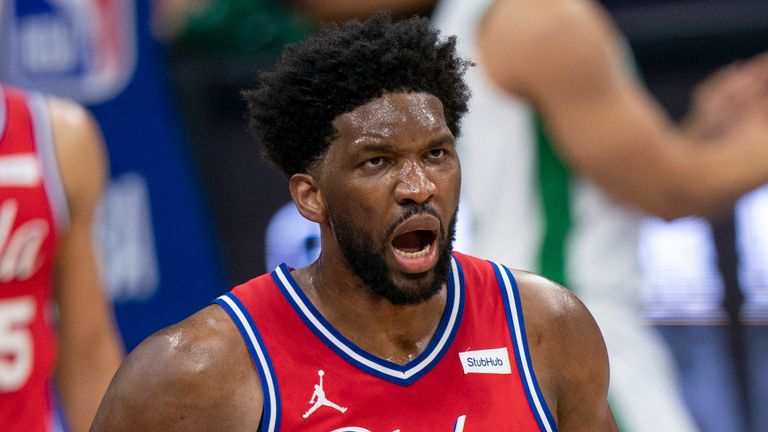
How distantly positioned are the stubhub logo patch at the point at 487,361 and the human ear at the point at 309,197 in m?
0.35

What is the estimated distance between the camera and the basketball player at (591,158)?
12.4 feet

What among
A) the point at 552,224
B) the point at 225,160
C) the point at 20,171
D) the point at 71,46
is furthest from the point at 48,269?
the point at 71,46

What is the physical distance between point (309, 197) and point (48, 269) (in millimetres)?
877

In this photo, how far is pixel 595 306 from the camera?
3986 millimetres

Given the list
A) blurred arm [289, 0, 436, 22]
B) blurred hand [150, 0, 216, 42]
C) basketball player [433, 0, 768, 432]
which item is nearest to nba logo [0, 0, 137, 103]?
blurred hand [150, 0, 216, 42]

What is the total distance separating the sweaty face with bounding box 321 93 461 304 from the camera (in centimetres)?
215

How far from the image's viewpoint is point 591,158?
3.85 meters

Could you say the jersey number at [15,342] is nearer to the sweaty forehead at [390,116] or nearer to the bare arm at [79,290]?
the bare arm at [79,290]

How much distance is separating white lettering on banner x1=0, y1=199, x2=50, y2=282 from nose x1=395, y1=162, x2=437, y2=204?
1.06 m

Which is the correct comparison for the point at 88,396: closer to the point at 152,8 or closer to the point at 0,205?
the point at 0,205

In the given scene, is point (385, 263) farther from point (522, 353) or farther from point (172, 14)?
point (172, 14)

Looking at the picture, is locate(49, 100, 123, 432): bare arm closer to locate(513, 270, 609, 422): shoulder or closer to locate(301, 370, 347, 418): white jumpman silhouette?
locate(301, 370, 347, 418): white jumpman silhouette

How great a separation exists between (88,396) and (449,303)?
1.03 m

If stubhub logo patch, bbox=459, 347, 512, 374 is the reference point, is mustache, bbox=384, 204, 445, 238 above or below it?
above
